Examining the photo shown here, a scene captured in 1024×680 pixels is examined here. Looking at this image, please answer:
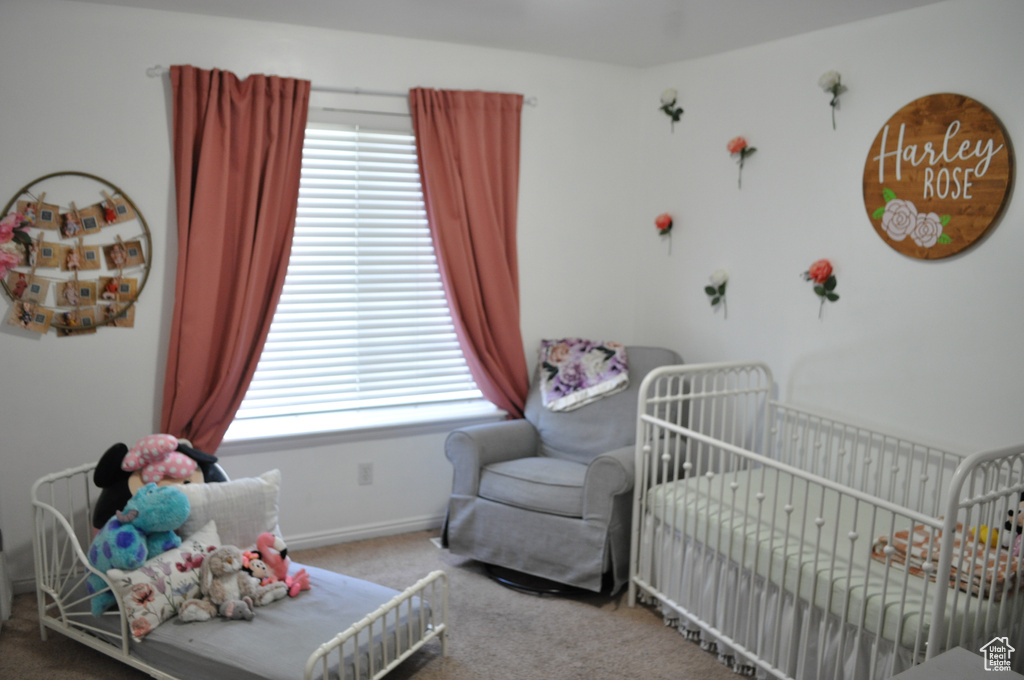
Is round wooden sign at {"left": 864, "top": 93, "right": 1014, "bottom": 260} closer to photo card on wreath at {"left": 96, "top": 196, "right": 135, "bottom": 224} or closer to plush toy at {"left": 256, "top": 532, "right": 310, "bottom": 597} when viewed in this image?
plush toy at {"left": 256, "top": 532, "right": 310, "bottom": 597}

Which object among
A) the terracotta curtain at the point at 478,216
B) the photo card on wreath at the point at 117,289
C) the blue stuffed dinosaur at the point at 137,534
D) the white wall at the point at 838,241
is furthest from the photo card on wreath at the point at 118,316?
the white wall at the point at 838,241

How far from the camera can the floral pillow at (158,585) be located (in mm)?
2170

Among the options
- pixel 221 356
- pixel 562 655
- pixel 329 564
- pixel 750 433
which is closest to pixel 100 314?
pixel 221 356

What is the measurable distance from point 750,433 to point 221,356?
2.37 metres

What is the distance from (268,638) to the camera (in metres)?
2.11

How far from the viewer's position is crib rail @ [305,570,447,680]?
199 centimetres

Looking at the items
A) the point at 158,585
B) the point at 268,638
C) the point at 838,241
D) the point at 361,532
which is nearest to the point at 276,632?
the point at 268,638

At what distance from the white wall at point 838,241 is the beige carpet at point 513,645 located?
118 cm

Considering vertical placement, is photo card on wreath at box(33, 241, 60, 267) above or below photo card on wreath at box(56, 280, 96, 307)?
above


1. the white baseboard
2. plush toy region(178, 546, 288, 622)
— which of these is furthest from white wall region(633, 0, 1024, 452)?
plush toy region(178, 546, 288, 622)

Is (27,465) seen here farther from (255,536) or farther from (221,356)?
(255,536)

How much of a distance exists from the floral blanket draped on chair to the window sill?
0.33 m

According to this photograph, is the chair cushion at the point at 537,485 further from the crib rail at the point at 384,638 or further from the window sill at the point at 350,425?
the crib rail at the point at 384,638

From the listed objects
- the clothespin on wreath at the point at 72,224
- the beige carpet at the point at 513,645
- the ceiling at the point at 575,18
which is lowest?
the beige carpet at the point at 513,645
